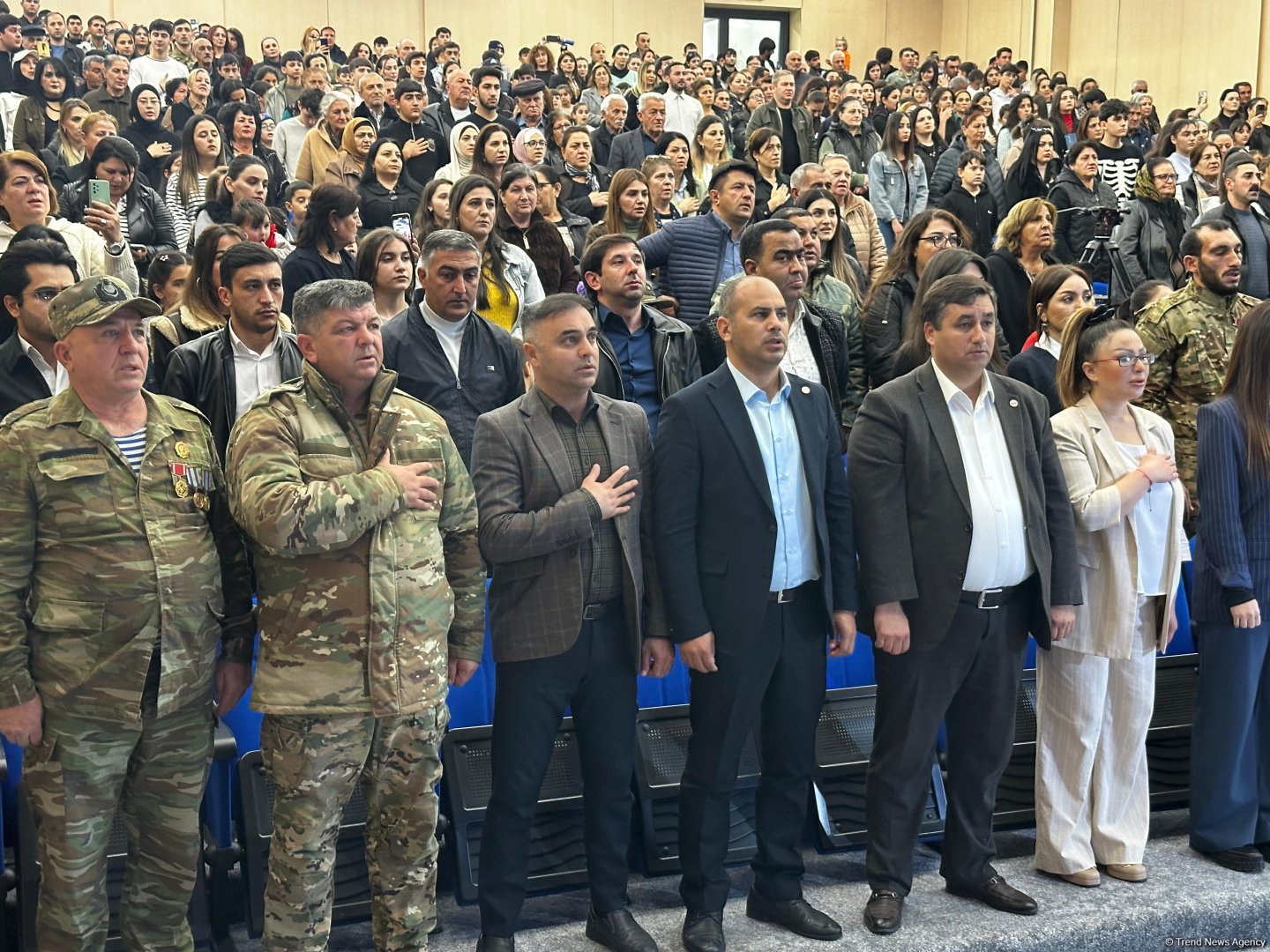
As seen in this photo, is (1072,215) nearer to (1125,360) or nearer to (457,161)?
(457,161)

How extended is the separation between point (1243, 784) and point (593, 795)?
182cm

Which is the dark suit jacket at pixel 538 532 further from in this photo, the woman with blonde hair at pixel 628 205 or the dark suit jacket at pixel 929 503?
the woman with blonde hair at pixel 628 205

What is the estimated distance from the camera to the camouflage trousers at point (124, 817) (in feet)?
8.79

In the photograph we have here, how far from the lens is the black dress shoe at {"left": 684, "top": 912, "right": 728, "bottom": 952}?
3.11 m

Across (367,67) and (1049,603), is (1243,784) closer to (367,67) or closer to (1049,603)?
(1049,603)

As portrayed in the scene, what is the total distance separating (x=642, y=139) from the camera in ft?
30.1

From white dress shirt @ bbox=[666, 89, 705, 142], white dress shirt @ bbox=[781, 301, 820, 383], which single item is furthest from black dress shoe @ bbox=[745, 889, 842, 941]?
white dress shirt @ bbox=[666, 89, 705, 142]

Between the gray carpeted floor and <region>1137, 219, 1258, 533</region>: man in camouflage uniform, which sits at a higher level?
<region>1137, 219, 1258, 533</region>: man in camouflage uniform

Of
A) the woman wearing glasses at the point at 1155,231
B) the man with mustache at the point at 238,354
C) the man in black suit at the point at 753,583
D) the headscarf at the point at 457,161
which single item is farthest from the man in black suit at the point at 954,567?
the headscarf at the point at 457,161

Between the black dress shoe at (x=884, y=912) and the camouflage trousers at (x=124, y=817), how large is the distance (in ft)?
5.08

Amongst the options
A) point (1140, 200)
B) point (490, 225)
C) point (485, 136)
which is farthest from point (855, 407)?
point (1140, 200)

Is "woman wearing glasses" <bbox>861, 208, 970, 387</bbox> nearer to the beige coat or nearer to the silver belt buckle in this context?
the beige coat

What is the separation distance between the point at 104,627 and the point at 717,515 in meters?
1.33

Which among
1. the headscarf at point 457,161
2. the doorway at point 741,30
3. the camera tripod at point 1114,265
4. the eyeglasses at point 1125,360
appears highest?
the doorway at point 741,30
